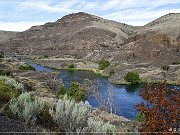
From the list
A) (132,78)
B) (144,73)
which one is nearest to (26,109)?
(132,78)

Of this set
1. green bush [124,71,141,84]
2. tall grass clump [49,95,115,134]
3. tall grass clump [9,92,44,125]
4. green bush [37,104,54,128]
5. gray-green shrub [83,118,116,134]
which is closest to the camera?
gray-green shrub [83,118,116,134]

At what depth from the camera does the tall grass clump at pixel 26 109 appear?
53.2 feet

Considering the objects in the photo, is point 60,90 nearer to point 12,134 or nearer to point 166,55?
point 12,134

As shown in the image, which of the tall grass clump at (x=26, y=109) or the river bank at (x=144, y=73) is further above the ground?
the tall grass clump at (x=26, y=109)

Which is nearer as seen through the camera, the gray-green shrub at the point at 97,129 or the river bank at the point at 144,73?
the gray-green shrub at the point at 97,129

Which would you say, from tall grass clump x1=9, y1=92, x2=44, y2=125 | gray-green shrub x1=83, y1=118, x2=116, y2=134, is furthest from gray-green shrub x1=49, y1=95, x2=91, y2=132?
tall grass clump x1=9, y1=92, x2=44, y2=125

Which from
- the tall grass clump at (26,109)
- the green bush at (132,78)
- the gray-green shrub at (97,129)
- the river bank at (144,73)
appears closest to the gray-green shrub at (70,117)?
the gray-green shrub at (97,129)

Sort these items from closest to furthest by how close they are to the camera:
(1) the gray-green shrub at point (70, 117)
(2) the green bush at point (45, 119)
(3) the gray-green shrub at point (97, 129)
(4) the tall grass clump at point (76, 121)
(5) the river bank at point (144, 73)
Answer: (3) the gray-green shrub at point (97, 129) → (4) the tall grass clump at point (76, 121) → (1) the gray-green shrub at point (70, 117) → (2) the green bush at point (45, 119) → (5) the river bank at point (144, 73)

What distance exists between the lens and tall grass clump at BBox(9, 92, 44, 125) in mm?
16203

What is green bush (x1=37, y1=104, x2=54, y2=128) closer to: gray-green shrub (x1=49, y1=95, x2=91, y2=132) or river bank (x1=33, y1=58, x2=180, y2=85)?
gray-green shrub (x1=49, y1=95, x2=91, y2=132)

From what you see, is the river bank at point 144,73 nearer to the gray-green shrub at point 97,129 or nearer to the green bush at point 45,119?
the green bush at point 45,119

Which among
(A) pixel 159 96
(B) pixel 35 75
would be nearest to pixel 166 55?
(B) pixel 35 75

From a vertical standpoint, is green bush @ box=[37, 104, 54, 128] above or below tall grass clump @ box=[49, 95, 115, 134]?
below

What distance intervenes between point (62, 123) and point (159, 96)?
13.2ft
